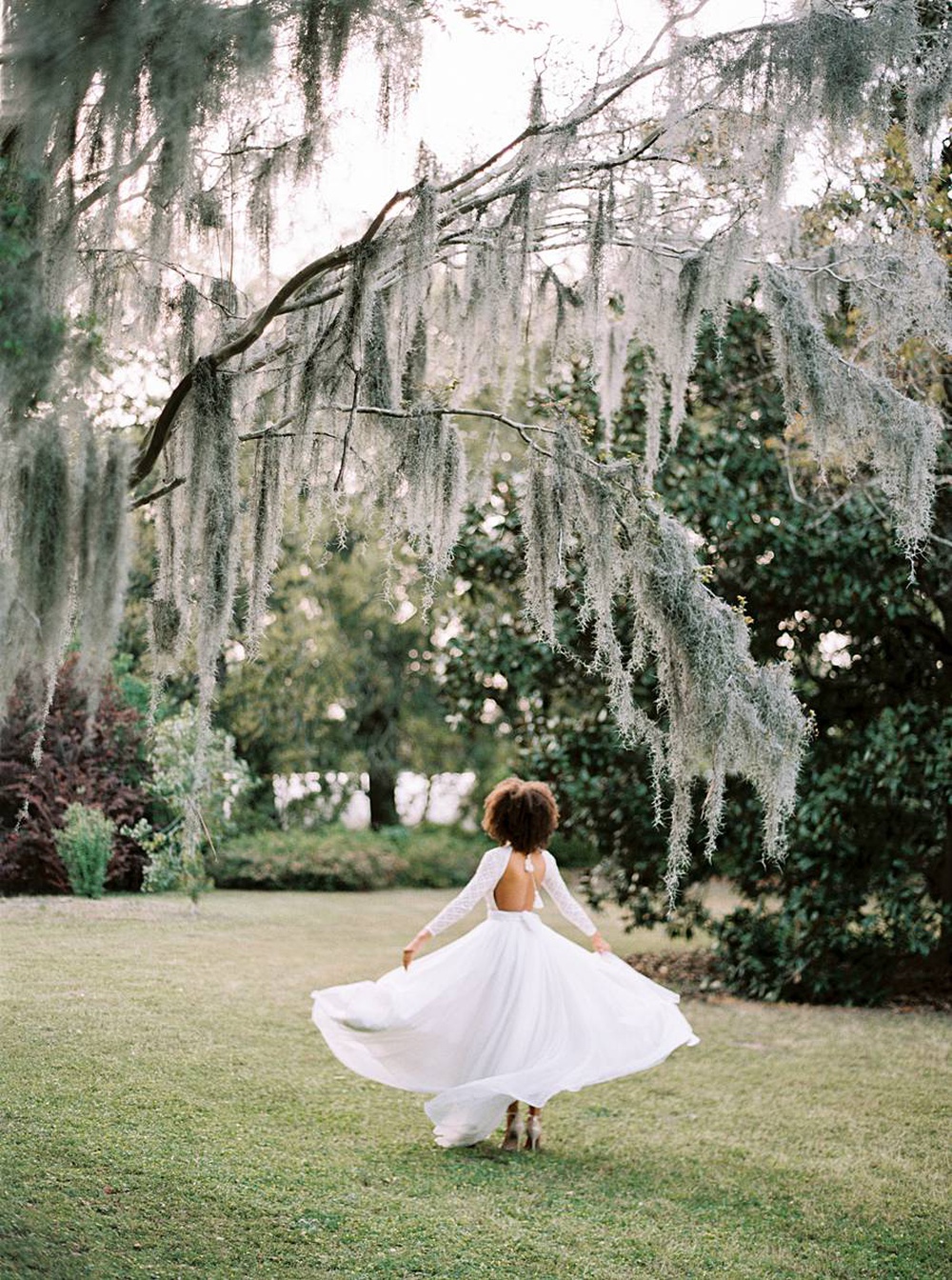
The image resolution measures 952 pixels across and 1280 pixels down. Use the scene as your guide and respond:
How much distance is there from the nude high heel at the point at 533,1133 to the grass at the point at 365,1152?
0.07 meters

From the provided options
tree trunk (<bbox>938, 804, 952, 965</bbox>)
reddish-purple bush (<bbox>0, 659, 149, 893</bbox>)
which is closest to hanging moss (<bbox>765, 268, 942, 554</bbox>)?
reddish-purple bush (<bbox>0, 659, 149, 893</bbox>)

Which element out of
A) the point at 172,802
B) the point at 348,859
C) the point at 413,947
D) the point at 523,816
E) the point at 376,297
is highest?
the point at 376,297

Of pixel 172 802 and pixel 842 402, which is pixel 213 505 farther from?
pixel 172 802

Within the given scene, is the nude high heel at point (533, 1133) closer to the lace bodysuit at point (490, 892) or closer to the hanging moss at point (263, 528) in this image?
the lace bodysuit at point (490, 892)

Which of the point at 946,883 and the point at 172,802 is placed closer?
the point at 172,802

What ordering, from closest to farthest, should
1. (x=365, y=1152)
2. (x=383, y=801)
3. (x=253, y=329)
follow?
(x=253, y=329)
(x=365, y=1152)
(x=383, y=801)

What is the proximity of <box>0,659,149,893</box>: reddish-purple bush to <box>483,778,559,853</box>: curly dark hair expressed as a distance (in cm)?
309

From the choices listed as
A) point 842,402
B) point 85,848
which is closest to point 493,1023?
point 842,402

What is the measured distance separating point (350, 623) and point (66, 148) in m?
13.6

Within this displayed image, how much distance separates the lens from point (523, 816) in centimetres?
616

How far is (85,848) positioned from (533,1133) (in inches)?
143

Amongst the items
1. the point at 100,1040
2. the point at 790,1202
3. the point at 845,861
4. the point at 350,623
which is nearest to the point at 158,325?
the point at 100,1040

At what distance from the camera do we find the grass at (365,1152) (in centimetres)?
461

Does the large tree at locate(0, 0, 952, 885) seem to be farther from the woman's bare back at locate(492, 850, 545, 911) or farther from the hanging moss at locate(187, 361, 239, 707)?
the woman's bare back at locate(492, 850, 545, 911)
